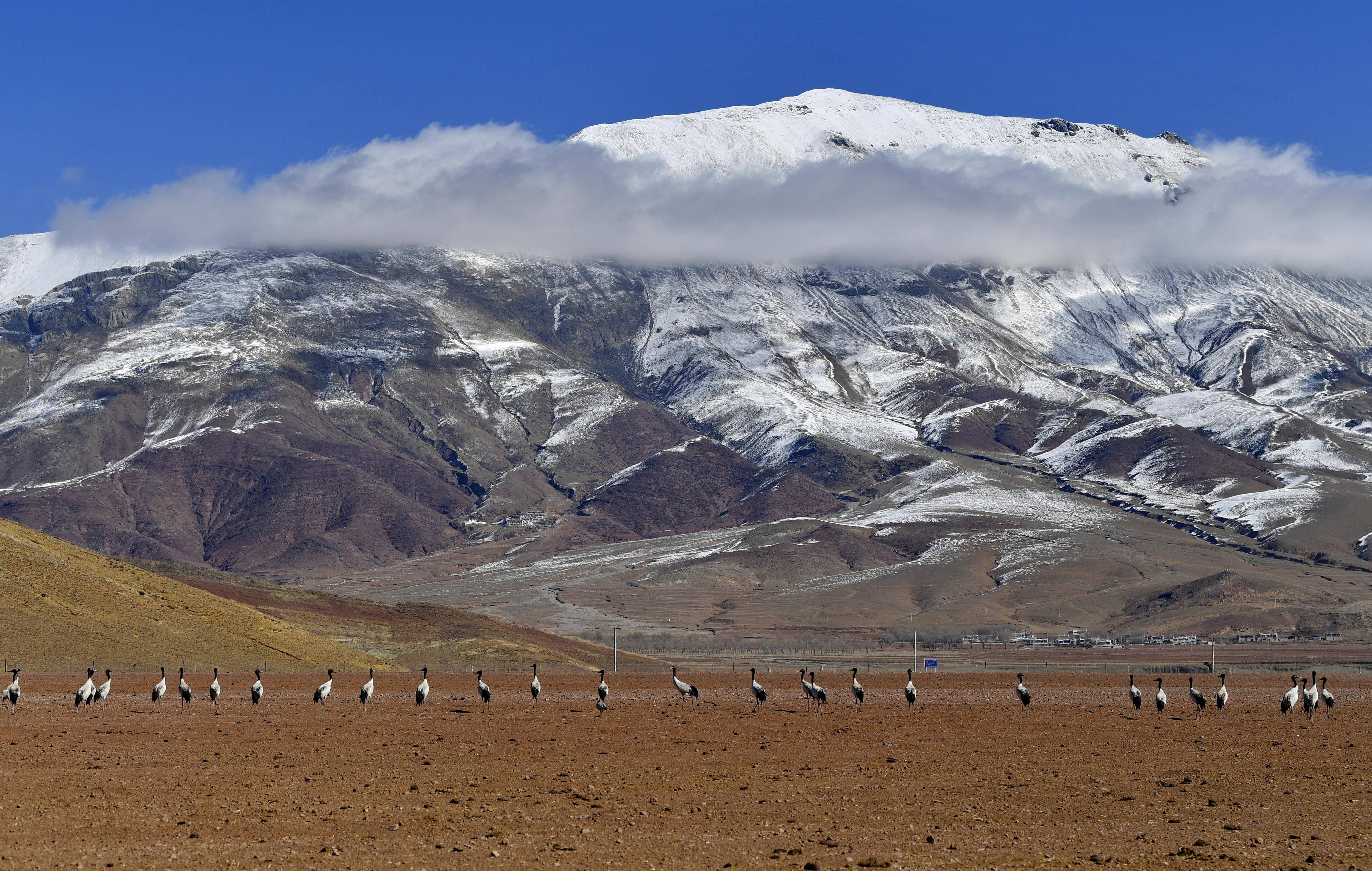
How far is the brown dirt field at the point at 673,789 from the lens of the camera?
2630 cm

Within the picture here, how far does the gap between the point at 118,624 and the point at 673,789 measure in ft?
218

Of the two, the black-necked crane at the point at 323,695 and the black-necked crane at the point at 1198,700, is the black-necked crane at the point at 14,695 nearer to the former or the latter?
the black-necked crane at the point at 323,695

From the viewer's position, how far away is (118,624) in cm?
8975

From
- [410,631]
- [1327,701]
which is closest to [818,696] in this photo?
[1327,701]

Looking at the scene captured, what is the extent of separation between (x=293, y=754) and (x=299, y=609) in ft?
340

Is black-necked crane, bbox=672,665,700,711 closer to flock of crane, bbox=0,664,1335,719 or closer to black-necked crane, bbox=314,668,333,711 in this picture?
flock of crane, bbox=0,664,1335,719

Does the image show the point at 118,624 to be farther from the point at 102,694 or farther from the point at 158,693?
the point at 158,693

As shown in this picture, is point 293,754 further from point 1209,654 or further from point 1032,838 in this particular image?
point 1209,654

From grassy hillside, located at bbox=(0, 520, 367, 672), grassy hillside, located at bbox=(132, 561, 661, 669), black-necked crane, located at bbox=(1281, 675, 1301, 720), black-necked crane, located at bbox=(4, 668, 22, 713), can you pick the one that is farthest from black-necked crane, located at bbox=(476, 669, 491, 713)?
grassy hillside, located at bbox=(132, 561, 661, 669)

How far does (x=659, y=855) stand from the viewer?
26016 mm

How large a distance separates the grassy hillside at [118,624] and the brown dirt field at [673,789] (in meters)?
25.5

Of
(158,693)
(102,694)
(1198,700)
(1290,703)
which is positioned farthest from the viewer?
(1198,700)

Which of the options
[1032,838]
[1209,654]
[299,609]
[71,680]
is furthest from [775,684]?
[1209,654]

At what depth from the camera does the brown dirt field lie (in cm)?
2630
